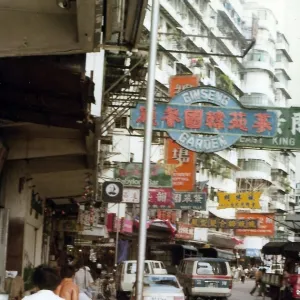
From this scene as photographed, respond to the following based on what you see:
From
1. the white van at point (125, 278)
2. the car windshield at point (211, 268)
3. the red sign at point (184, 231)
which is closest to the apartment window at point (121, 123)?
the white van at point (125, 278)

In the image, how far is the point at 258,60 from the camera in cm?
7369

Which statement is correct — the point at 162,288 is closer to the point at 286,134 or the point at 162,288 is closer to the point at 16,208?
the point at 16,208

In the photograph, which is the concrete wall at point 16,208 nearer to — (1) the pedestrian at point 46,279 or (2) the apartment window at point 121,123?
(1) the pedestrian at point 46,279

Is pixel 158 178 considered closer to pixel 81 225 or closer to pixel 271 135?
pixel 81 225

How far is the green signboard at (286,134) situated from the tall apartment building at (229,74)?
56.2 ft

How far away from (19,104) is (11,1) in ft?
9.53

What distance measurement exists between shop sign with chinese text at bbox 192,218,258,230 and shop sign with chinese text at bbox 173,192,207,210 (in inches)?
460

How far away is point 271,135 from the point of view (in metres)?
14.8

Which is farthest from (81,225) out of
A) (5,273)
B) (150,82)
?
(150,82)

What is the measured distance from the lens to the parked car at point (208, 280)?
24.9m

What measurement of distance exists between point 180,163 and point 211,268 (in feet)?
14.6

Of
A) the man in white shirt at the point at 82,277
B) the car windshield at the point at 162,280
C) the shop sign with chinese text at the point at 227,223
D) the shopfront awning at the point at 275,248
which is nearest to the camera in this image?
the man in white shirt at the point at 82,277

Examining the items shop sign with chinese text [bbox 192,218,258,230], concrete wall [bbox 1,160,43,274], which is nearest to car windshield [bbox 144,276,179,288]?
concrete wall [bbox 1,160,43,274]

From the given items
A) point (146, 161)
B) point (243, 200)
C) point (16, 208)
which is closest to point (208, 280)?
point (16, 208)
